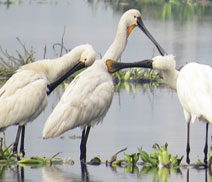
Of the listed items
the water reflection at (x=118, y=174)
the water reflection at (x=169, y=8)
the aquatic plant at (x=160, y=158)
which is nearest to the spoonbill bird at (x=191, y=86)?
the aquatic plant at (x=160, y=158)

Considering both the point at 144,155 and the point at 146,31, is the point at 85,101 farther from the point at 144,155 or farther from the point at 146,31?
the point at 146,31

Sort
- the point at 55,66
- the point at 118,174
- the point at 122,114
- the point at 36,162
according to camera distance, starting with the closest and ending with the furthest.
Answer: the point at 118,174
the point at 36,162
the point at 55,66
the point at 122,114

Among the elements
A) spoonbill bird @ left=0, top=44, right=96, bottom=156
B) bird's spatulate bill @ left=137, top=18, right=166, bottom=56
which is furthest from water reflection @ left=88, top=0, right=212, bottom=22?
spoonbill bird @ left=0, top=44, right=96, bottom=156

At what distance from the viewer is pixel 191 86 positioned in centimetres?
1231

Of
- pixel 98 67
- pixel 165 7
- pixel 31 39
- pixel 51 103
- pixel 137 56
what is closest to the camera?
pixel 98 67

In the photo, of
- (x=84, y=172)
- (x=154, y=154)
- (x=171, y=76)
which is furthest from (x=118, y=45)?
(x=84, y=172)

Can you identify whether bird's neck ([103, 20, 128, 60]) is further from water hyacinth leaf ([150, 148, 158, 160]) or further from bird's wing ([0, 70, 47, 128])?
water hyacinth leaf ([150, 148, 158, 160])

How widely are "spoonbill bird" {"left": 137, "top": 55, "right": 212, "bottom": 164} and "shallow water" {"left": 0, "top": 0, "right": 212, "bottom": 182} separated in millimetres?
484

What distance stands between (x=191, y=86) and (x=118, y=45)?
8.05ft

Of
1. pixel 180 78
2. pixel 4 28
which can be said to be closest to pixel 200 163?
pixel 180 78

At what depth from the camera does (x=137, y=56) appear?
23.5 metres

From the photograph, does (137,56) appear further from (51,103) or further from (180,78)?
(180,78)

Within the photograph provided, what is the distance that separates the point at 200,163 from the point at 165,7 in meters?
30.8

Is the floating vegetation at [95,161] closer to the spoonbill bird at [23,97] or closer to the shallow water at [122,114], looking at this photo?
the shallow water at [122,114]
